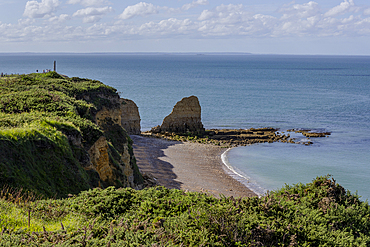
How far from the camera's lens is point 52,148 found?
47.0ft

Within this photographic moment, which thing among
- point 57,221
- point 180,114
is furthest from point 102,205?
point 180,114

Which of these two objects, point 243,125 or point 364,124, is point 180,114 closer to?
point 243,125

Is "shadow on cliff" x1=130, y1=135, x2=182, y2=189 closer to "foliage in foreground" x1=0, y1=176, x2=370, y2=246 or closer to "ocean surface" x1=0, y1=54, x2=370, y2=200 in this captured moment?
"ocean surface" x1=0, y1=54, x2=370, y2=200

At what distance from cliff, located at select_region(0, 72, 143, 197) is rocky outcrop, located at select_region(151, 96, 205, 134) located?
32762mm

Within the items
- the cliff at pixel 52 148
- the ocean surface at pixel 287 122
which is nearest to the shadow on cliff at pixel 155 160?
the cliff at pixel 52 148

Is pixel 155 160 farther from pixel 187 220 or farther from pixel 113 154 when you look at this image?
pixel 187 220

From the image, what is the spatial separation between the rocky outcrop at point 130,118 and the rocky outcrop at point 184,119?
14.3 ft

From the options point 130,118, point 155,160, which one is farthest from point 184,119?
point 155,160

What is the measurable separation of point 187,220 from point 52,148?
8.38 m

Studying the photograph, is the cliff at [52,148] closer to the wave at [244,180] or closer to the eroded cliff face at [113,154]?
the eroded cliff face at [113,154]

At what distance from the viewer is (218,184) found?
33250 millimetres

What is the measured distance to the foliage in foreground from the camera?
7160 mm

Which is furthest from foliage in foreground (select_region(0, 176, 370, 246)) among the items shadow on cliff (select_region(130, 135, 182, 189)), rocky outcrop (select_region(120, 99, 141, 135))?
rocky outcrop (select_region(120, 99, 141, 135))

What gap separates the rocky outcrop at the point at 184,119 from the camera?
5844cm
